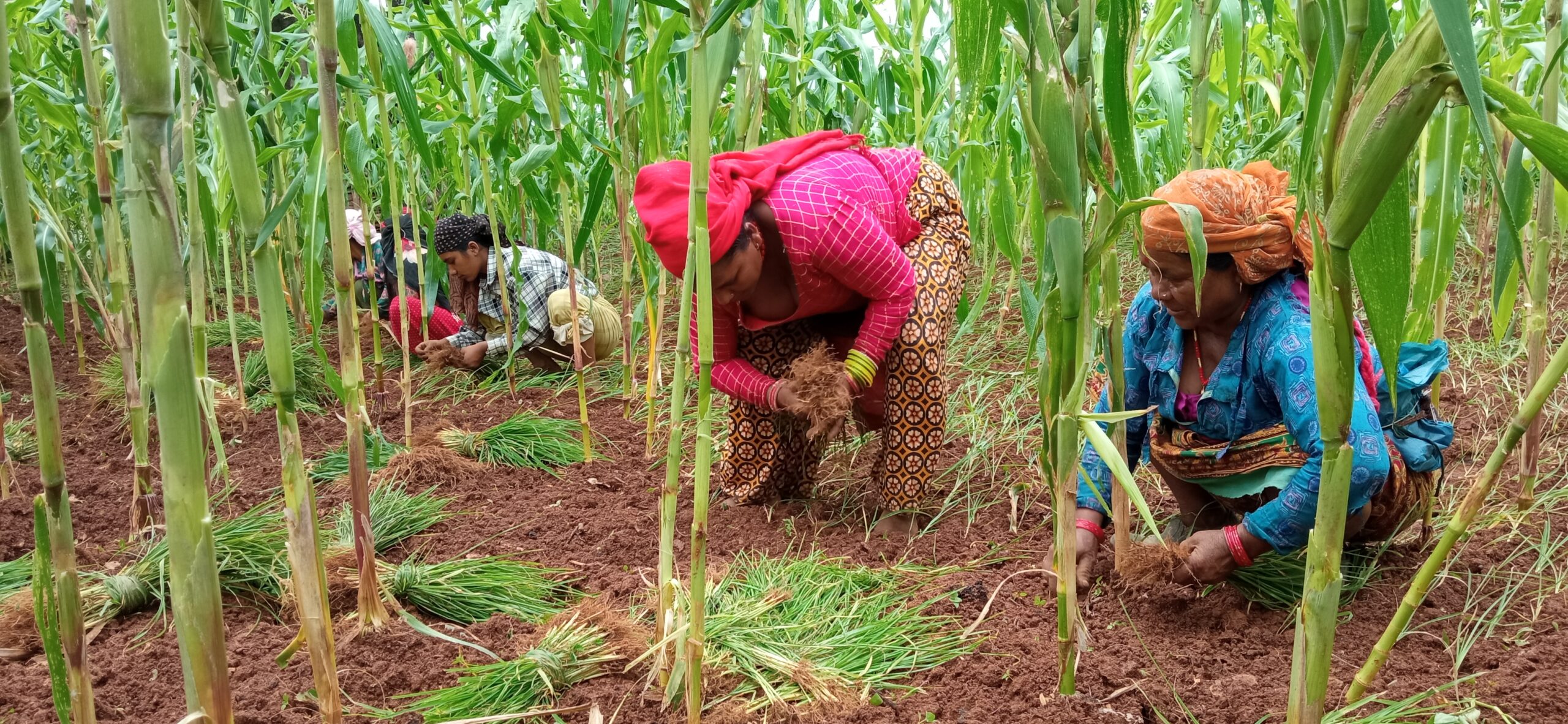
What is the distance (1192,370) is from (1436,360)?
1.34 feet

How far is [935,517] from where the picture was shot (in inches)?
98.4

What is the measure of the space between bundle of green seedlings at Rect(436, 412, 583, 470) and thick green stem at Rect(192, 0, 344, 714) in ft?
5.83

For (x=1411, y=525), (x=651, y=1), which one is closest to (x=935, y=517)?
(x=1411, y=525)

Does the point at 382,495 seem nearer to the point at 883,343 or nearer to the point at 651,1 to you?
the point at 883,343

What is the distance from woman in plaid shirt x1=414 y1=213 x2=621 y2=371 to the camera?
4.18 metres

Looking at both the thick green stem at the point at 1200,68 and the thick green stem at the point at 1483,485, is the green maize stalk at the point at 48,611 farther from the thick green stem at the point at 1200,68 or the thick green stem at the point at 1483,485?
the thick green stem at the point at 1200,68

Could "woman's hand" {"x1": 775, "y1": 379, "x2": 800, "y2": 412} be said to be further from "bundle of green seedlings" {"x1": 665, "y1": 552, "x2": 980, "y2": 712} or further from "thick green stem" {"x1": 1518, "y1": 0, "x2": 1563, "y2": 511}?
"thick green stem" {"x1": 1518, "y1": 0, "x2": 1563, "y2": 511}

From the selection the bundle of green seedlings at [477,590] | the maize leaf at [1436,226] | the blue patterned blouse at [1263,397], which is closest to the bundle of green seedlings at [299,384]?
the bundle of green seedlings at [477,590]

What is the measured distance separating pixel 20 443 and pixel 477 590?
85.8 inches

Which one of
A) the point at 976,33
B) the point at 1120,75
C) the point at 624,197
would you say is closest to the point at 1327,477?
the point at 1120,75

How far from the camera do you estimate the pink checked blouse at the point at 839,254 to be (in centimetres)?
221

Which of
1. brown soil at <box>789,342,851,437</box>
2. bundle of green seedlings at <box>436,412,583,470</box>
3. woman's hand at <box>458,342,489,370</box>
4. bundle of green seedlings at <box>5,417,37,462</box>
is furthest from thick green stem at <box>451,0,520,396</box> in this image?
bundle of green seedlings at <box>5,417,37,462</box>

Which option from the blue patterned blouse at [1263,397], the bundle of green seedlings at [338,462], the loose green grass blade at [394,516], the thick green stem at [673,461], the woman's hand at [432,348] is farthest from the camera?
the woman's hand at [432,348]

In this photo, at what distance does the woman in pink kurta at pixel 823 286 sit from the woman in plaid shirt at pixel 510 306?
5.10ft
